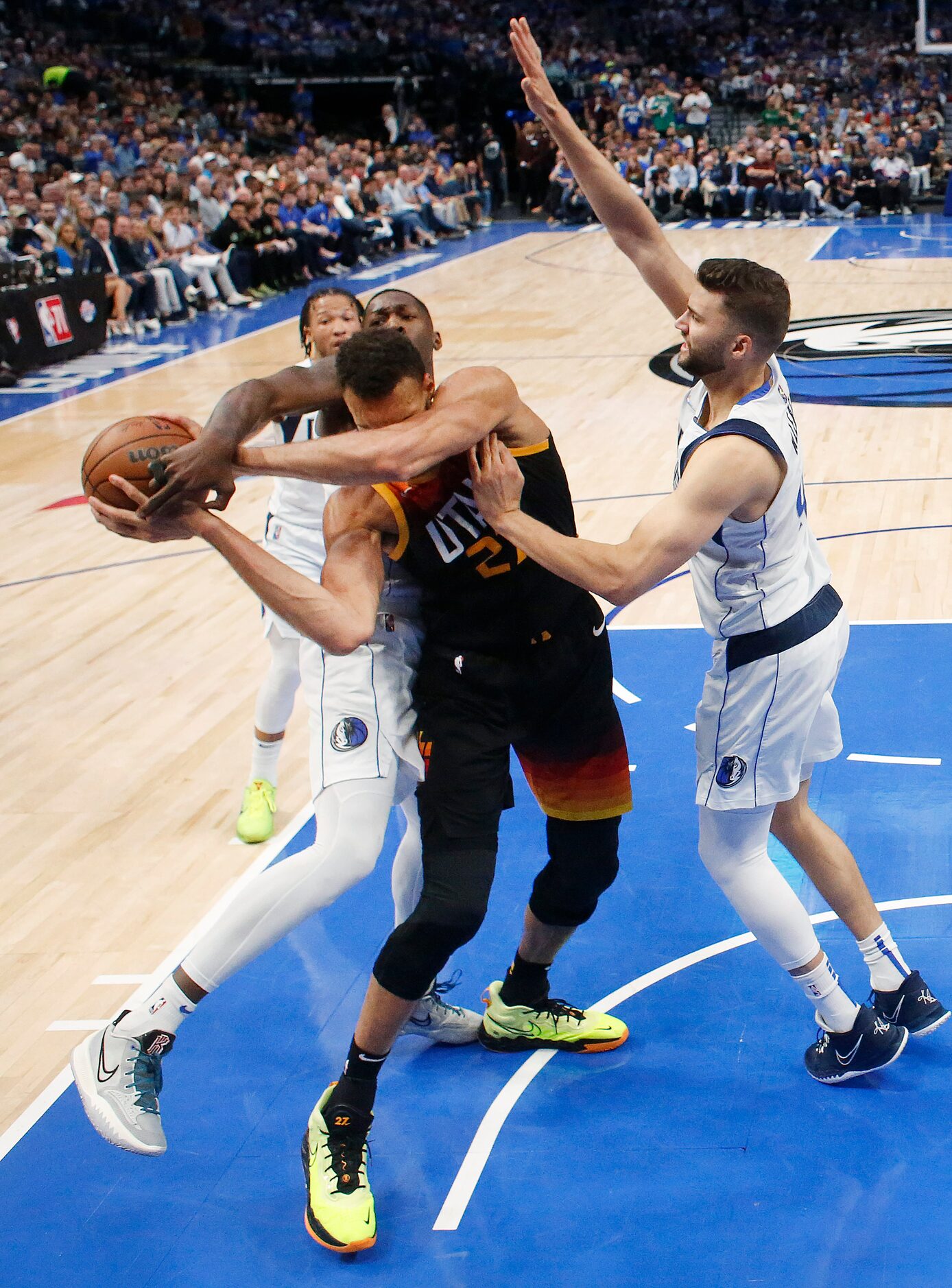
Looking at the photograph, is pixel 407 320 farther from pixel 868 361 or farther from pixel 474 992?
pixel 868 361

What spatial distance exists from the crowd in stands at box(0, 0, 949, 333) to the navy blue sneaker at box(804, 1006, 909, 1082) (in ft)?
44.1

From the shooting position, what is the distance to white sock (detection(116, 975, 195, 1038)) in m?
3.26

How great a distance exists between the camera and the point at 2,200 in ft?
54.3

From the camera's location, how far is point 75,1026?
3.94 m

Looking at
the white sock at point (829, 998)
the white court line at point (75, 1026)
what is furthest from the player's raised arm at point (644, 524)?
the white court line at point (75, 1026)

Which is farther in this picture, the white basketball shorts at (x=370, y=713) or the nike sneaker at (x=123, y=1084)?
the white basketball shorts at (x=370, y=713)

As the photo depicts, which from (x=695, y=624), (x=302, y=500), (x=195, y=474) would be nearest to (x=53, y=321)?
(x=695, y=624)

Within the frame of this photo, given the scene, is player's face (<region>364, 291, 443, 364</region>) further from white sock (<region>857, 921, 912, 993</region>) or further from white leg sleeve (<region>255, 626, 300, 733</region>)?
white sock (<region>857, 921, 912, 993</region>)

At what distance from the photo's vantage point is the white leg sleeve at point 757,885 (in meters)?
3.36

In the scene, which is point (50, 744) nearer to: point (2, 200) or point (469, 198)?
point (2, 200)

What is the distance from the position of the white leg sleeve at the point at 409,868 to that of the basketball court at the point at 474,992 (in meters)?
0.41

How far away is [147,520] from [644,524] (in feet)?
3.36

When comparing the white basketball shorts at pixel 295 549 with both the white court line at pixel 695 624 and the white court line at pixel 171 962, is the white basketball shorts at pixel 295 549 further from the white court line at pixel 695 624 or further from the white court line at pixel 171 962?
the white court line at pixel 695 624

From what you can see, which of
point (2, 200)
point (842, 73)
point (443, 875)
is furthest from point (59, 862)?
point (842, 73)
